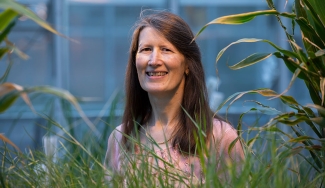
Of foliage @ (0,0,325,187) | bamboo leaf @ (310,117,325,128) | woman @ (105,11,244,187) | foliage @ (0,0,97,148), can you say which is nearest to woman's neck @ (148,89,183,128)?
woman @ (105,11,244,187)

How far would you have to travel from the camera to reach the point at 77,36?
5.77 metres

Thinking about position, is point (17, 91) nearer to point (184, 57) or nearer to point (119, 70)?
point (184, 57)

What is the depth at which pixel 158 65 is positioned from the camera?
2143 mm

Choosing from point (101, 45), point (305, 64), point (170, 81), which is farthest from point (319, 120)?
point (101, 45)

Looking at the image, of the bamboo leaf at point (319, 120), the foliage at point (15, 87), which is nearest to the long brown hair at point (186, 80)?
the bamboo leaf at point (319, 120)

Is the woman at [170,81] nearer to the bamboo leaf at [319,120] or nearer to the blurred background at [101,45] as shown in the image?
the bamboo leaf at [319,120]

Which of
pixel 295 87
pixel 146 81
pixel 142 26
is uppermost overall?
pixel 142 26

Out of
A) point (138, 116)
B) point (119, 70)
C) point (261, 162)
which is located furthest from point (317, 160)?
point (119, 70)

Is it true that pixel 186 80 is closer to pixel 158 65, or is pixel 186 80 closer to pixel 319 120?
A: pixel 158 65

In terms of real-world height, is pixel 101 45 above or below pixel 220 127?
above

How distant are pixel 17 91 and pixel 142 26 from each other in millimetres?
1042

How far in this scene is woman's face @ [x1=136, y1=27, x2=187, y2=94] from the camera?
214 cm

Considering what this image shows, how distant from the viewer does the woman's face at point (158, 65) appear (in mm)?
2137

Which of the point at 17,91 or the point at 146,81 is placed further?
the point at 146,81
